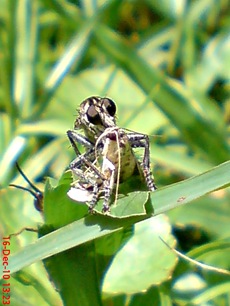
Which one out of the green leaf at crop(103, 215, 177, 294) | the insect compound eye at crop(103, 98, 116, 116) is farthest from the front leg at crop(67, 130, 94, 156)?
the green leaf at crop(103, 215, 177, 294)

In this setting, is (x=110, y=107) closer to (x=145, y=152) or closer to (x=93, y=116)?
(x=93, y=116)

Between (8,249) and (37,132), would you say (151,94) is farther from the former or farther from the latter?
(8,249)

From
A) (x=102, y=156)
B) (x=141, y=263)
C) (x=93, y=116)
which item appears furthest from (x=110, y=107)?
(x=141, y=263)

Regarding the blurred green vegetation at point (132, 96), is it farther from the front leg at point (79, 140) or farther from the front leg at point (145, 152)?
the front leg at point (79, 140)

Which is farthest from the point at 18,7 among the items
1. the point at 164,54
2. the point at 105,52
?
the point at 164,54

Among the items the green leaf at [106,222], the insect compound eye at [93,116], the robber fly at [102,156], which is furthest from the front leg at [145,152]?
the green leaf at [106,222]

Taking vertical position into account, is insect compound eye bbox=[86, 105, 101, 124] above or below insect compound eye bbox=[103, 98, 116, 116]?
below

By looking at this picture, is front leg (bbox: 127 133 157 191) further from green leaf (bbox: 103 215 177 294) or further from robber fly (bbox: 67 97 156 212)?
green leaf (bbox: 103 215 177 294)
